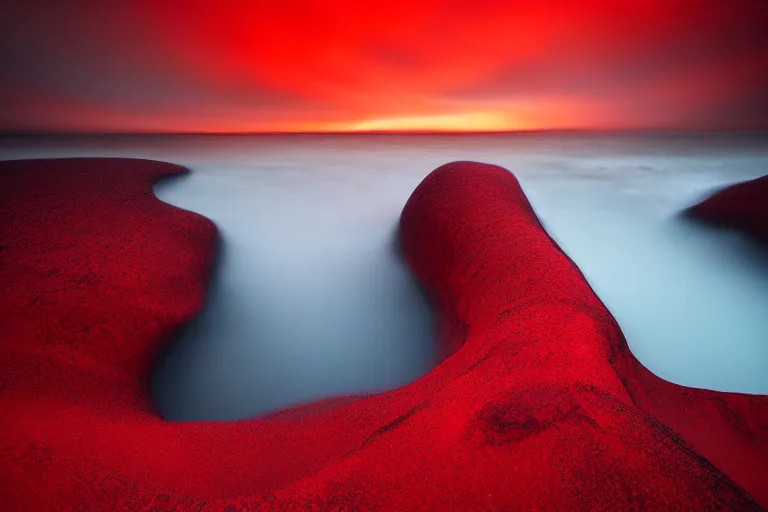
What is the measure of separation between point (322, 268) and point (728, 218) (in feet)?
11.0

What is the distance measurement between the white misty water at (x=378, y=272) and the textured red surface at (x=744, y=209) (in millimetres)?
123

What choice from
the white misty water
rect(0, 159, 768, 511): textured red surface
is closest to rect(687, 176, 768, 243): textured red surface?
the white misty water

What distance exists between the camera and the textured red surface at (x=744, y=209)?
10.9ft

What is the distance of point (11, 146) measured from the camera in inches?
252

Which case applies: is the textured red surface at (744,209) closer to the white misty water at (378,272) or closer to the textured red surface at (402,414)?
the white misty water at (378,272)

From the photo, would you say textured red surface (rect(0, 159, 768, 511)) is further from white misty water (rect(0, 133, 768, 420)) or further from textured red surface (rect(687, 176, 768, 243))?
textured red surface (rect(687, 176, 768, 243))

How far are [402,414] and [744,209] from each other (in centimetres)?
362

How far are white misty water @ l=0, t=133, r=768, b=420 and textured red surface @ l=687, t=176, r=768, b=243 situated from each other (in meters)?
0.12

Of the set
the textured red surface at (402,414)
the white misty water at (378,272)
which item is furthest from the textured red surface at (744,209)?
the textured red surface at (402,414)

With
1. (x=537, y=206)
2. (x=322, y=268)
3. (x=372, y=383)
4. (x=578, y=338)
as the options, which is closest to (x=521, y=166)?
(x=537, y=206)

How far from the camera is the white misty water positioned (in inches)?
92.4

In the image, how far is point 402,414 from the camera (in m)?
1.38

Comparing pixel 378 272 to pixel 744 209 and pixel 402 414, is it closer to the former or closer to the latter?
pixel 402 414

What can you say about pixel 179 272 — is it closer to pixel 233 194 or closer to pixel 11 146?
pixel 233 194
